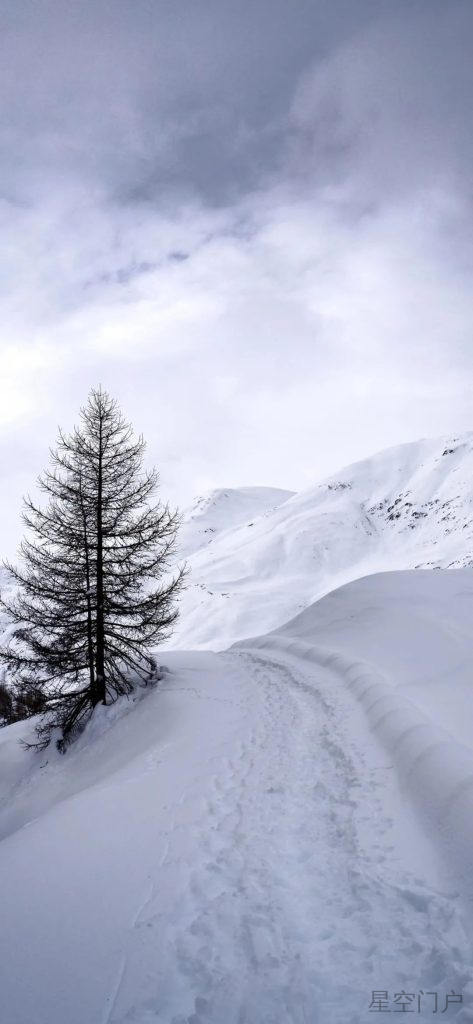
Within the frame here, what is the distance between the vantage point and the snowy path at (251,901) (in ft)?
9.34

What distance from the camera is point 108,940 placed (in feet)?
11.1

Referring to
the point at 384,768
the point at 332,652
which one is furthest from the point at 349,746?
the point at 332,652

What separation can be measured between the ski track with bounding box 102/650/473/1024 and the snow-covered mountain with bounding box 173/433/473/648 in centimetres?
3970

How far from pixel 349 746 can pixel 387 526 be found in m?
87.4

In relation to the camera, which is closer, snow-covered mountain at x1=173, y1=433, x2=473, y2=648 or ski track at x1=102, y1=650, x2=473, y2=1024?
ski track at x1=102, y1=650, x2=473, y2=1024

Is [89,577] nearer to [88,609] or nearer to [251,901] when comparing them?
[88,609]

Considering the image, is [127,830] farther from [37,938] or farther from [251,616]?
[251,616]

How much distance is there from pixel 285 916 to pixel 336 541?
8270cm

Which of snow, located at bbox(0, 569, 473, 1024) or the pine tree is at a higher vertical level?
the pine tree

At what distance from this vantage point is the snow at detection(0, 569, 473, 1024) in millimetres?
2898

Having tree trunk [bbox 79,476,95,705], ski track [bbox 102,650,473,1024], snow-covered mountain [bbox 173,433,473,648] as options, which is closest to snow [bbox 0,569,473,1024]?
ski track [bbox 102,650,473,1024]

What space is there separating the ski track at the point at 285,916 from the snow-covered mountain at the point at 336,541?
39699 mm

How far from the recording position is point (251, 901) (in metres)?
3.74

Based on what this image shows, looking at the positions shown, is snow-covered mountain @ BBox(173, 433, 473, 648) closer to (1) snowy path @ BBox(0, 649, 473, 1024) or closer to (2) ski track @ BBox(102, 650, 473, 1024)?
(1) snowy path @ BBox(0, 649, 473, 1024)
